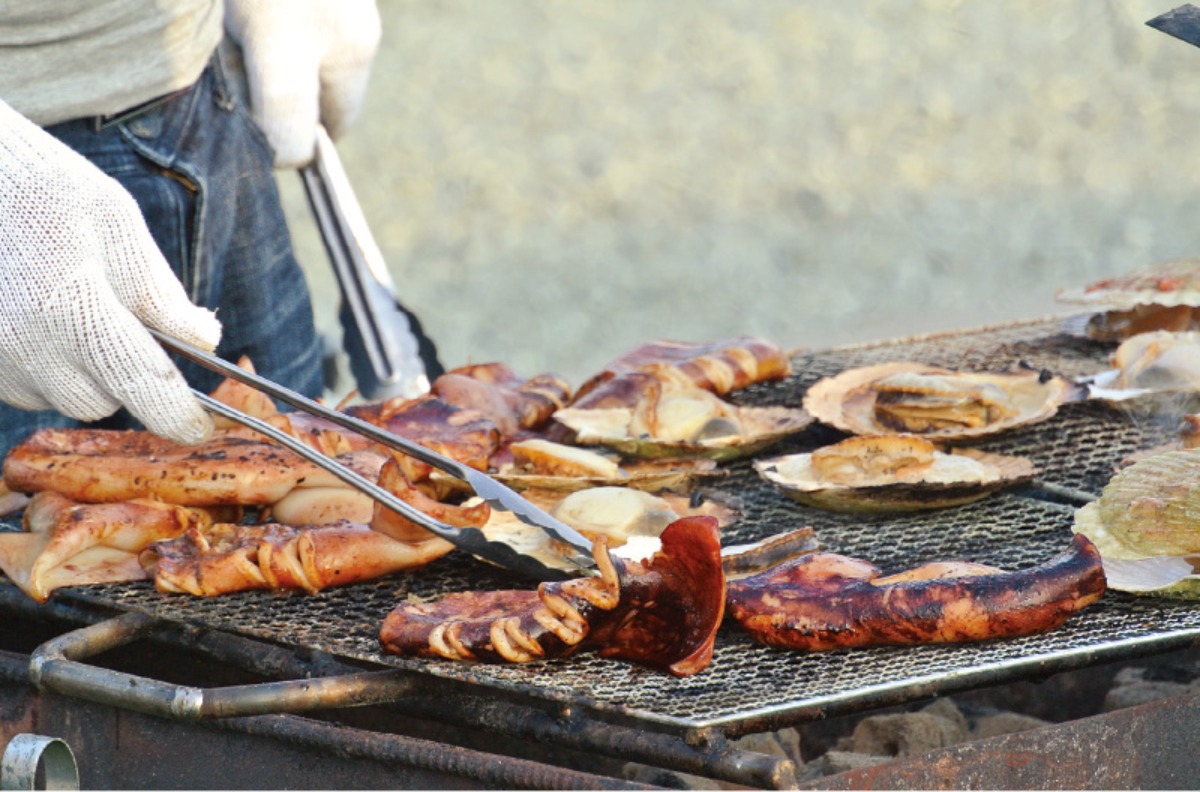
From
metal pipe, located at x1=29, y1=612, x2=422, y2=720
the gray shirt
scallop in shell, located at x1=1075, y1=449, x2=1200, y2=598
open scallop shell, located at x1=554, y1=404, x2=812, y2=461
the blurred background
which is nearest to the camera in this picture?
metal pipe, located at x1=29, y1=612, x2=422, y2=720

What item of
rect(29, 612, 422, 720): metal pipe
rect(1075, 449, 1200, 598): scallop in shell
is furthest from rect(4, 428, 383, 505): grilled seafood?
rect(1075, 449, 1200, 598): scallop in shell

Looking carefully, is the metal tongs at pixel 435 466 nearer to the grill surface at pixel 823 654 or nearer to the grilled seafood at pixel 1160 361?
the grill surface at pixel 823 654

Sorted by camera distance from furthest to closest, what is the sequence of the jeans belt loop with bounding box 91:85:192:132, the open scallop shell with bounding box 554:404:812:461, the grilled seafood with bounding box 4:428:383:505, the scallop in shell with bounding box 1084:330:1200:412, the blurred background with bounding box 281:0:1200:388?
the blurred background with bounding box 281:0:1200:388, the jeans belt loop with bounding box 91:85:192:132, the scallop in shell with bounding box 1084:330:1200:412, the open scallop shell with bounding box 554:404:812:461, the grilled seafood with bounding box 4:428:383:505

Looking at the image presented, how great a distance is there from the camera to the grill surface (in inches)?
72.3

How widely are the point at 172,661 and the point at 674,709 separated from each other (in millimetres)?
1173

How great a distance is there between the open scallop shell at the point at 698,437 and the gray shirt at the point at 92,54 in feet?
4.01

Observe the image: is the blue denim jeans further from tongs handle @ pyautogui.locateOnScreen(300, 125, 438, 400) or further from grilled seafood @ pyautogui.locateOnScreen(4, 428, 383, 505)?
grilled seafood @ pyautogui.locateOnScreen(4, 428, 383, 505)

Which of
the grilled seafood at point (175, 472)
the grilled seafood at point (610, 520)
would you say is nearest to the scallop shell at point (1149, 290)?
the grilled seafood at point (610, 520)

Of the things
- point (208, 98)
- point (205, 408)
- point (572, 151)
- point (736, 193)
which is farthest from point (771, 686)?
point (572, 151)

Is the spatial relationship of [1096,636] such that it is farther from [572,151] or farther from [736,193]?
[572,151]

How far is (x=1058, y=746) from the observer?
1968 millimetres

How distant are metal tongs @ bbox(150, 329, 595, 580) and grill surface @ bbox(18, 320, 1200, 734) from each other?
0.09 meters

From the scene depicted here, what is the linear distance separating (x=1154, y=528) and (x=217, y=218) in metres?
2.35

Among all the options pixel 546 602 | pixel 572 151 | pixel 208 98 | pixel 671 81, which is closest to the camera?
pixel 546 602
